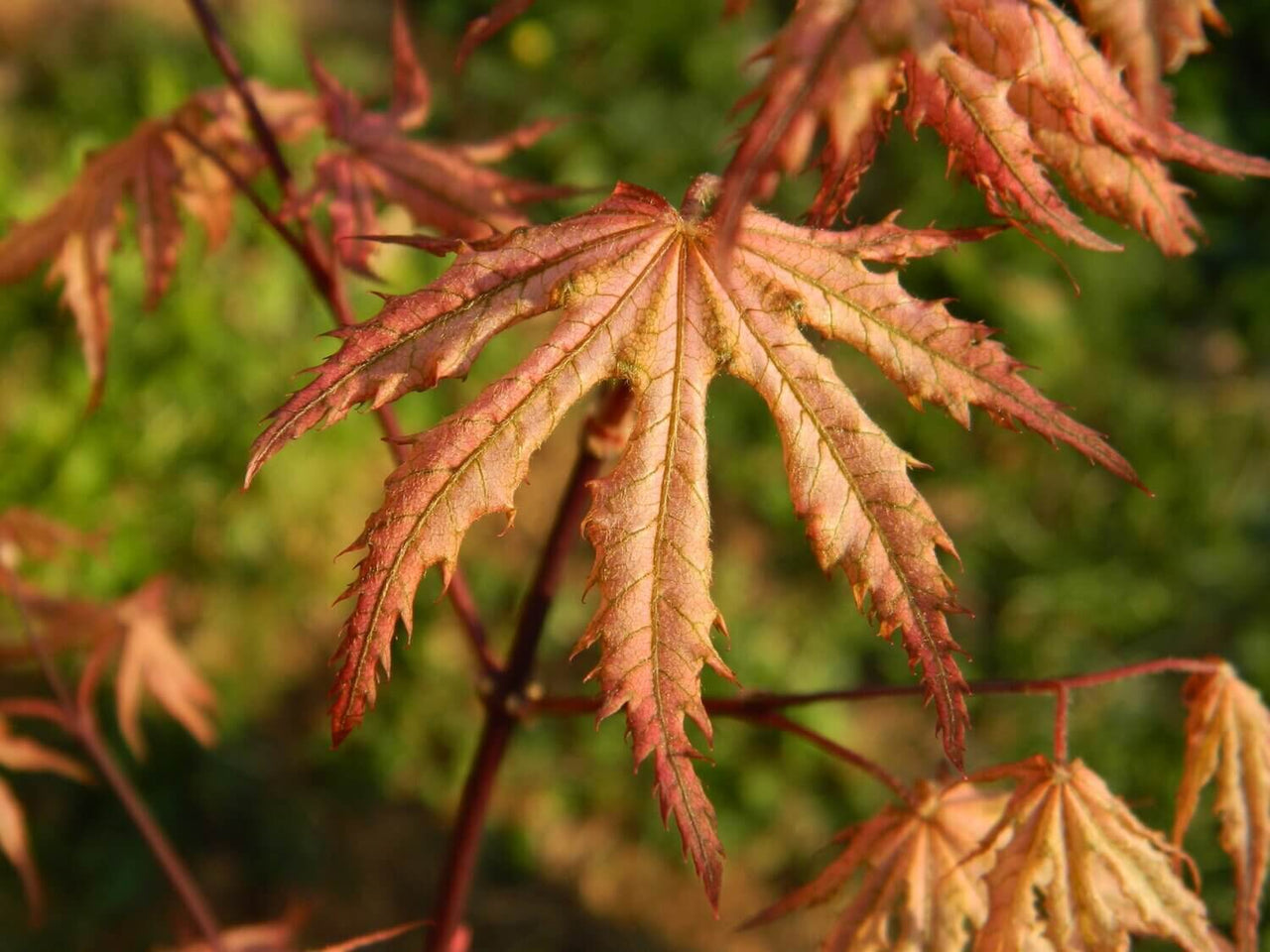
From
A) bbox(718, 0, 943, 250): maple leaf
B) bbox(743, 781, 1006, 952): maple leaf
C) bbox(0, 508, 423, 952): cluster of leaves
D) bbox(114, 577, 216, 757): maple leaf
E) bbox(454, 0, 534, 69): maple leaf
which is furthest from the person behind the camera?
bbox(114, 577, 216, 757): maple leaf

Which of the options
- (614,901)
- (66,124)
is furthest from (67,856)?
(66,124)

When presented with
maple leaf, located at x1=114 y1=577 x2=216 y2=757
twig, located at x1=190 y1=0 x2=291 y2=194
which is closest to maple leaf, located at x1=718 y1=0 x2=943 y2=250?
twig, located at x1=190 y1=0 x2=291 y2=194

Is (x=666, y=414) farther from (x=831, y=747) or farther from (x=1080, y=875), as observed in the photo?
(x=1080, y=875)

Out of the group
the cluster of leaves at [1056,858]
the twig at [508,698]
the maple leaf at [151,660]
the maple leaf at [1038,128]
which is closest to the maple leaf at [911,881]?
the cluster of leaves at [1056,858]

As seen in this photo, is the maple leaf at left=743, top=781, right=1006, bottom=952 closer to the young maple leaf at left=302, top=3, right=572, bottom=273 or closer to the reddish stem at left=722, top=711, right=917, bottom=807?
the reddish stem at left=722, top=711, right=917, bottom=807

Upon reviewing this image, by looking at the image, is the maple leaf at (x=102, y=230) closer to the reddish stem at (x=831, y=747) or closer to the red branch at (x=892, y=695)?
the red branch at (x=892, y=695)

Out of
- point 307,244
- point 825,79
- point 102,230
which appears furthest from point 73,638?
point 825,79
